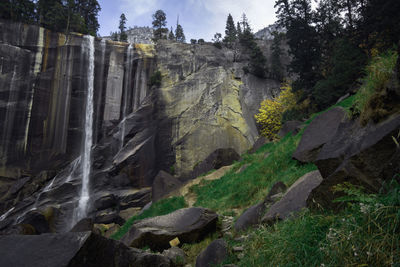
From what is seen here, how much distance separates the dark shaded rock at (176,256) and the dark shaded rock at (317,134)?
12.4ft

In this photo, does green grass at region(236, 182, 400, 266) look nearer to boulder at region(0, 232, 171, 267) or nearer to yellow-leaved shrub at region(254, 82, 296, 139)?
boulder at region(0, 232, 171, 267)

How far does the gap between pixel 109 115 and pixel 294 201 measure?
105 ft

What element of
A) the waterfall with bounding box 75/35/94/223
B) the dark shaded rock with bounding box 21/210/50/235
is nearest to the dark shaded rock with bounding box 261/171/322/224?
the dark shaded rock with bounding box 21/210/50/235

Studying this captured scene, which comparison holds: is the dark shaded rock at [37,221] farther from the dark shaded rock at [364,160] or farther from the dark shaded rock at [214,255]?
the dark shaded rock at [364,160]

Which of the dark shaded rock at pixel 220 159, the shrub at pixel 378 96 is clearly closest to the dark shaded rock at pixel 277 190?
the shrub at pixel 378 96

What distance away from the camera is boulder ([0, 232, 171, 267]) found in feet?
9.09

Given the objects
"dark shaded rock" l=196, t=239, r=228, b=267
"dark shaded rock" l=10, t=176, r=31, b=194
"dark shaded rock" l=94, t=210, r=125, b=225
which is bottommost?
"dark shaded rock" l=94, t=210, r=125, b=225

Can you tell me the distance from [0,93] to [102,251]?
35.8 metres

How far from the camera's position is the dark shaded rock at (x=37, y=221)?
20.2m

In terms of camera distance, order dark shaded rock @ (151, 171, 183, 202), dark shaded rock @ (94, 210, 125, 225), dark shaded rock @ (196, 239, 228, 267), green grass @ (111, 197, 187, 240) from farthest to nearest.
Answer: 1. dark shaded rock @ (94, 210, 125, 225)
2. dark shaded rock @ (151, 171, 183, 202)
3. green grass @ (111, 197, 187, 240)
4. dark shaded rock @ (196, 239, 228, 267)

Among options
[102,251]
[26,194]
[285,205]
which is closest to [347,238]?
[285,205]

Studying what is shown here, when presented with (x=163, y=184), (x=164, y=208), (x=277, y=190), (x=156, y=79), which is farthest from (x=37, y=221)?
(x=277, y=190)

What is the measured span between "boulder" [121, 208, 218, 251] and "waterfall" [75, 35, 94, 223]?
20.6m

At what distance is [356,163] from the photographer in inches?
109
